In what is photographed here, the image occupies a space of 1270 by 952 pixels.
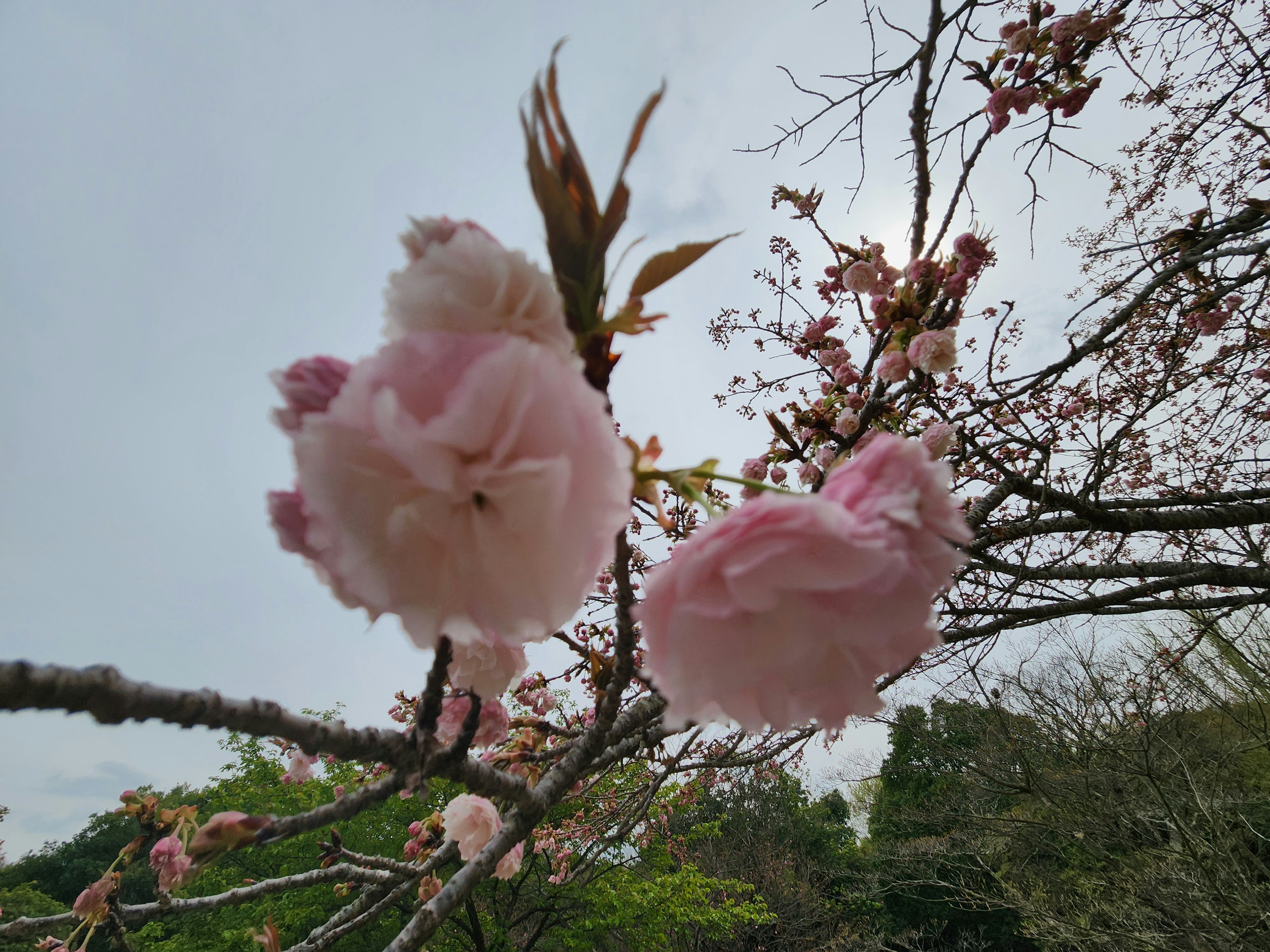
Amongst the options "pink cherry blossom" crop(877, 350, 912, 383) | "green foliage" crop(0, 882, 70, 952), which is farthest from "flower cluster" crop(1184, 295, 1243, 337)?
"green foliage" crop(0, 882, 70, 952)

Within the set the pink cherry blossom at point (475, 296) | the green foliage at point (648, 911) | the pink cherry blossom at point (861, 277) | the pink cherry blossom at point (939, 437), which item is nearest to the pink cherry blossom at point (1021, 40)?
the pink cherry blossom at point (861, 277)

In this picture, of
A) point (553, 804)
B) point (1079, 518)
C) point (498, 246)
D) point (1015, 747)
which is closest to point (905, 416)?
point (1079, 518)

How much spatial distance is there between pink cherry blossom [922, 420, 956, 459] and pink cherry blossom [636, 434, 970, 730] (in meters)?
A: 1.88

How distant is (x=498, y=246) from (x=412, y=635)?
41cm

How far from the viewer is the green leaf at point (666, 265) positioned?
29.0 inches

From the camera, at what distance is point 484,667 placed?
3.17 ft

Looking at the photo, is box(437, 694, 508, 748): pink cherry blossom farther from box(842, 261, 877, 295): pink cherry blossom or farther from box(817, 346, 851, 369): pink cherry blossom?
box(817, 346, 851, 369): pink cherry blossom

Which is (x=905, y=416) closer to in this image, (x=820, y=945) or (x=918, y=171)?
(x=918, y=171)

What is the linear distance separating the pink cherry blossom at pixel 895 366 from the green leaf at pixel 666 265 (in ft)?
4.35

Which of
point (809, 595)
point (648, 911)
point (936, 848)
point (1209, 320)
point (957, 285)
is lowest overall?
point (936, 848)

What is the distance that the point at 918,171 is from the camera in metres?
1.98

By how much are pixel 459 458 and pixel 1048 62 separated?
350 centimetres

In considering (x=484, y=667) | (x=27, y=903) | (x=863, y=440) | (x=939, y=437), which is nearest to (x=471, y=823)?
(x=484, y=667)

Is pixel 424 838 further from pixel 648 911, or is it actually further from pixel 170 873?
pixel 648 911
